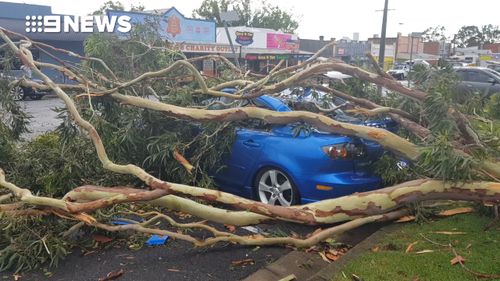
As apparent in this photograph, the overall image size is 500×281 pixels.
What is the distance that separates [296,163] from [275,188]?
0.45 m

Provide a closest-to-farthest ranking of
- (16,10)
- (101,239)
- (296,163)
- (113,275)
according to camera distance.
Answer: (113,275)
(101,239)
(296,163)
(16,10)

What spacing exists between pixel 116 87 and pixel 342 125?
8.66ft

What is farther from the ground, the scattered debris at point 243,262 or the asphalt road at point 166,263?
the scattered debris at point 243,262

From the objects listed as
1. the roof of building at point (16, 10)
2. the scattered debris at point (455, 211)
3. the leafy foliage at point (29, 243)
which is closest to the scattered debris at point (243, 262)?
the leafy foliage at point (29, 243)

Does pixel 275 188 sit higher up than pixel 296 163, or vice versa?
pixel 296 163

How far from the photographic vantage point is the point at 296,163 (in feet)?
17.2

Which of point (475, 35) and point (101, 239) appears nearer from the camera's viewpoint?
point (101, 239)

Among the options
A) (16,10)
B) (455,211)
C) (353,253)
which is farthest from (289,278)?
(16,10)

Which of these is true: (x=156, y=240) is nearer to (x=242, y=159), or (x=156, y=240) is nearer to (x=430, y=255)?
(x=242, y=159)

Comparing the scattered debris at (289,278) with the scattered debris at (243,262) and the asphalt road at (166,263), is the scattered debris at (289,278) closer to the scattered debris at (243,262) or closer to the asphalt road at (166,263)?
the asphalt road at (166,263)

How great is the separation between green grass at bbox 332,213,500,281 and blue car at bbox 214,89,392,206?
0.81 meters

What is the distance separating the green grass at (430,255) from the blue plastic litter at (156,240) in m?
1.70

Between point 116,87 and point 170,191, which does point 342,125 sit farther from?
point 116,87

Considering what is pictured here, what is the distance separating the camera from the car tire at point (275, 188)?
5363 millimetres
